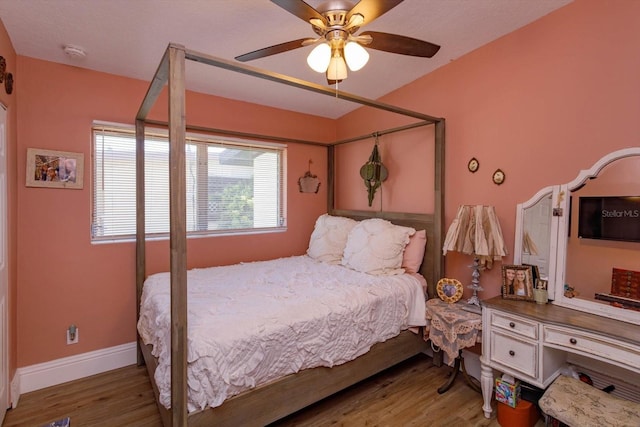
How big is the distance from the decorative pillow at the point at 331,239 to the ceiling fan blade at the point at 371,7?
2096 mm

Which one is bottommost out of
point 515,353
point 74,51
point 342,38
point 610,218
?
point 515,353

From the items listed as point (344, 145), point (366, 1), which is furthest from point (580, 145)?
point (344, 145)

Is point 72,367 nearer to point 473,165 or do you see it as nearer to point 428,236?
point 428,236

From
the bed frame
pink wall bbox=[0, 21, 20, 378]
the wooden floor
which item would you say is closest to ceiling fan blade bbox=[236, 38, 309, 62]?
the bed frame

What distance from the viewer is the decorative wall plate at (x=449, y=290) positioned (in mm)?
2420

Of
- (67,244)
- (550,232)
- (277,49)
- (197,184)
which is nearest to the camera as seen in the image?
(277,49)

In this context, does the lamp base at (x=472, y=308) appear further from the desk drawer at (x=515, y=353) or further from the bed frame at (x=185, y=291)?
the bed frame at (x=185, y=291)

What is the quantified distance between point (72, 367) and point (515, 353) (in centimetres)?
313

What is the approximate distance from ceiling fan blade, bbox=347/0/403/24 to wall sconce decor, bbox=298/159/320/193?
7.64ft

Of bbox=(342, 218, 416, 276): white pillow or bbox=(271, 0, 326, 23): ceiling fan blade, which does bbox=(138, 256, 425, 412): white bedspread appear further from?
bbox=(271, 0, 326, 23): ceiling fan blade

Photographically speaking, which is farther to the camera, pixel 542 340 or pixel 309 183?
pixel 309 183

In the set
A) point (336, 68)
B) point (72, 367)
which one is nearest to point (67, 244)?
point (72, 367)

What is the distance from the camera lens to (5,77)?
1.91m

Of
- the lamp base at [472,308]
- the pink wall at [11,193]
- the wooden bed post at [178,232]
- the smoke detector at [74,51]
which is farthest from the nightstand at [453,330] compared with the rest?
the smoke detector at [74,51]
